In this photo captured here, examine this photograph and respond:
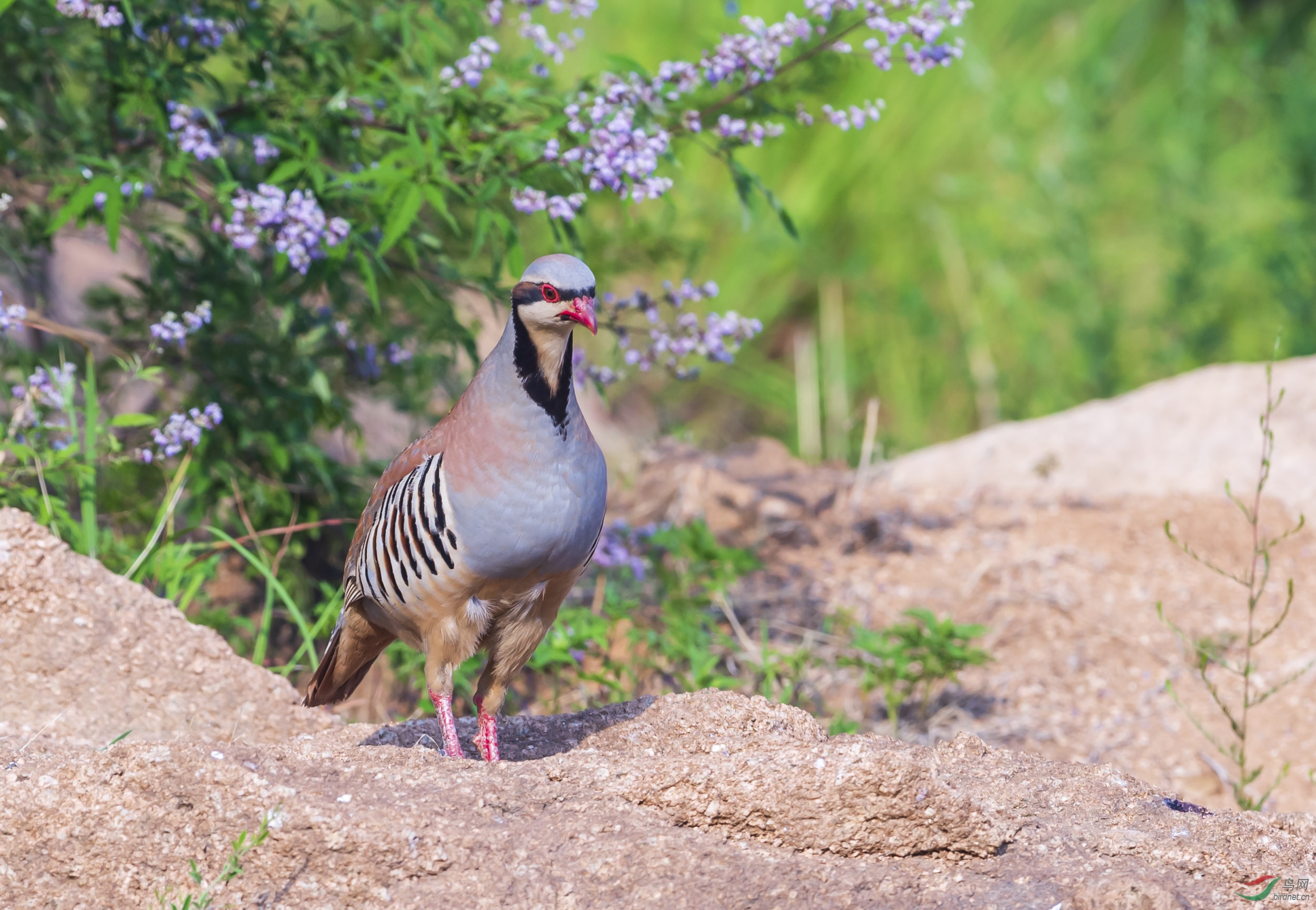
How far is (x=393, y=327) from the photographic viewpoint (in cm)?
441

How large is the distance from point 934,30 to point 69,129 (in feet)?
8.59

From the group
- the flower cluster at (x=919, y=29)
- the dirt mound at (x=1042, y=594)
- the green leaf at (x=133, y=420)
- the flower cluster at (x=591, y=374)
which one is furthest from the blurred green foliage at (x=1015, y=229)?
the green leaf at (x=133, y=420)

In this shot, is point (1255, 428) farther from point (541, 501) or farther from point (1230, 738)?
point (541, 501)

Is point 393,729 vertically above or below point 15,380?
below

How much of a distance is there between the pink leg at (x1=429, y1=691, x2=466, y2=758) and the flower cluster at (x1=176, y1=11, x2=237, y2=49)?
1.93 m

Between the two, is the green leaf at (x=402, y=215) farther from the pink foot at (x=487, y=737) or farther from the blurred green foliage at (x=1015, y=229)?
the blurred green foliage at (x=1015, y=229)

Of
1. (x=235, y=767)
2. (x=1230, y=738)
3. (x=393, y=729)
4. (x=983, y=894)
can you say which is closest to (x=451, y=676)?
(x=393, y=729)

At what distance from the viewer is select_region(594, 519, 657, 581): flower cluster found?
434 centimetres

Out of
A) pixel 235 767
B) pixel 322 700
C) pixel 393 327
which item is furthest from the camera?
pixel 393 327

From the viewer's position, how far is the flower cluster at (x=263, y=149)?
3.60m

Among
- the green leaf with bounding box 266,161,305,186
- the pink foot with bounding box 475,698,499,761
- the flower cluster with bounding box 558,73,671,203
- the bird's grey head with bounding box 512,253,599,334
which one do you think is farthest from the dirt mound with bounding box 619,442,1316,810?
the green leaf with bounding box 266,161,305,186

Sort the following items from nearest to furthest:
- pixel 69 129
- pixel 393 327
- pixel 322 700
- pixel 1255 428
A: pixel 322 700 → pixel 69 129 → pixel 393 327 → pixel 1255 428

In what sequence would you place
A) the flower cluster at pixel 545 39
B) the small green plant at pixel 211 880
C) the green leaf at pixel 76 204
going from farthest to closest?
the flower cluster at pixel 545 39 → the green leaf at pixel 76 204 → the small green plant at pixel 211 880

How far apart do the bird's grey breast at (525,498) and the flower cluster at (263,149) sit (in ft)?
3.86
